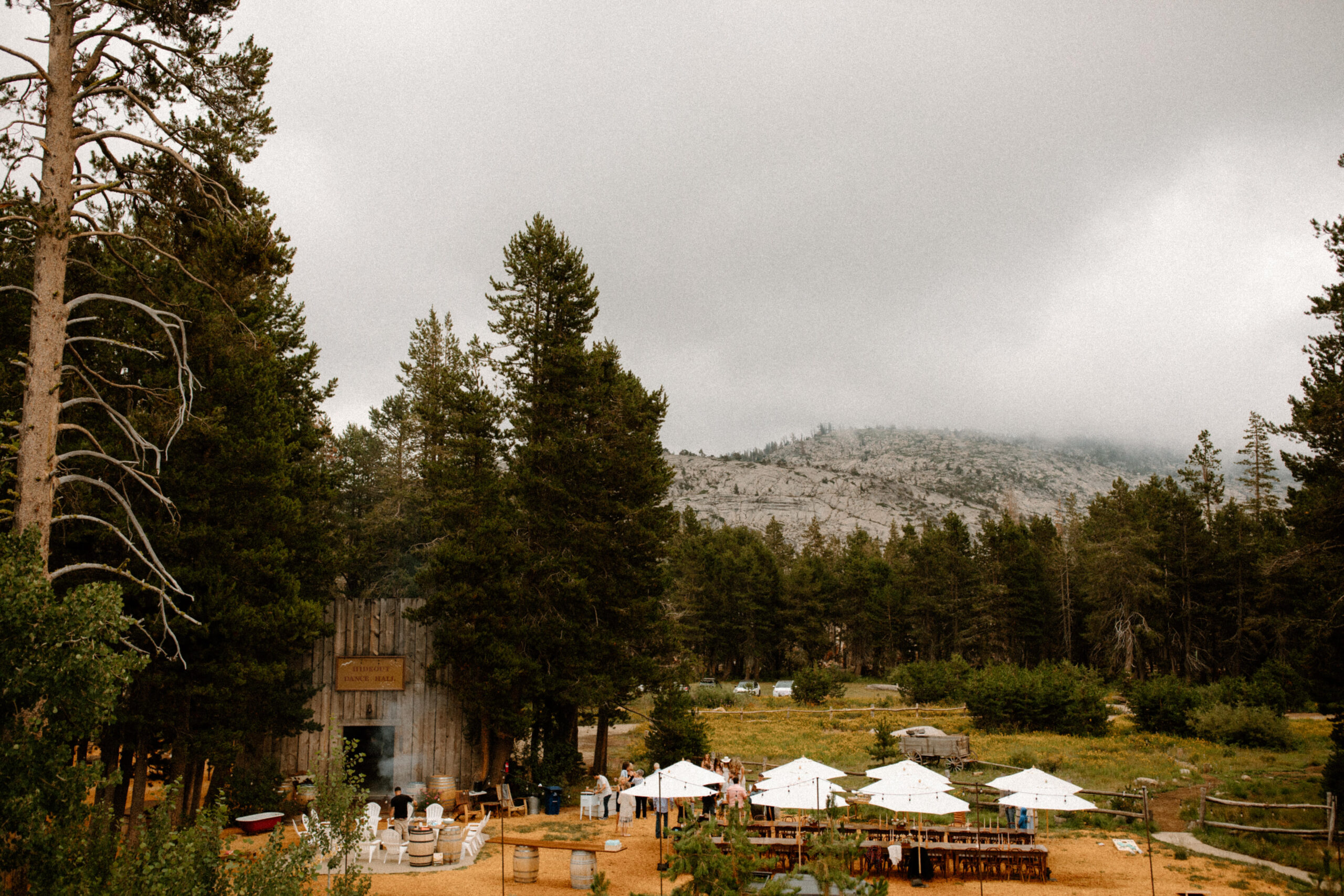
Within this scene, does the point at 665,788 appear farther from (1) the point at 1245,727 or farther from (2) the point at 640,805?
(1) the point at 1245,727

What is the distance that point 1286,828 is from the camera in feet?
58.4

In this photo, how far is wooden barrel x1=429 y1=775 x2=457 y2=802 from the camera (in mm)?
20484

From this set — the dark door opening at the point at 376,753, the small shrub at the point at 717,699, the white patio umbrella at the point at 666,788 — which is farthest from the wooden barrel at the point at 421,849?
the small shrub at the point at 717,699

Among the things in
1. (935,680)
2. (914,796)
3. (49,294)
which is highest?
(49,294)

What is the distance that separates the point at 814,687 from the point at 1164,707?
61.7ft

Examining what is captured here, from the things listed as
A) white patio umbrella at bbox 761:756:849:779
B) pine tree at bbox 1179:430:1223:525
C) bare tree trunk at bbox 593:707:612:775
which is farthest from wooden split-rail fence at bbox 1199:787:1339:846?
pine tree at bbox 1179:430:1223:525

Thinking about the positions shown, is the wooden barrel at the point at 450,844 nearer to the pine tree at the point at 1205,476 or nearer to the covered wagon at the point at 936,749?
the covered wagon at the point at 936,749

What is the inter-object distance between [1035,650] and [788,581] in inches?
807

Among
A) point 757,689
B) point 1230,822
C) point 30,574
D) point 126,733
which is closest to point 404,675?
point 126,733

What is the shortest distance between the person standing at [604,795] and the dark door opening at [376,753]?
5.61 m

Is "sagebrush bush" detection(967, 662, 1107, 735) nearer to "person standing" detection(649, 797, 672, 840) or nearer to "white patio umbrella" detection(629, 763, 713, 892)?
"person standing" detection(649, 797, 672, 840)

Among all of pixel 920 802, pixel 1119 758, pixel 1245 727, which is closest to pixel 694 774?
pixel 920 802

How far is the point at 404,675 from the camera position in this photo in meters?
22.0

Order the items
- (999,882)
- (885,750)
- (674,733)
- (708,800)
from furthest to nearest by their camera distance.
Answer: (885,750) → (674,733) → (708,800) → (999,882)
